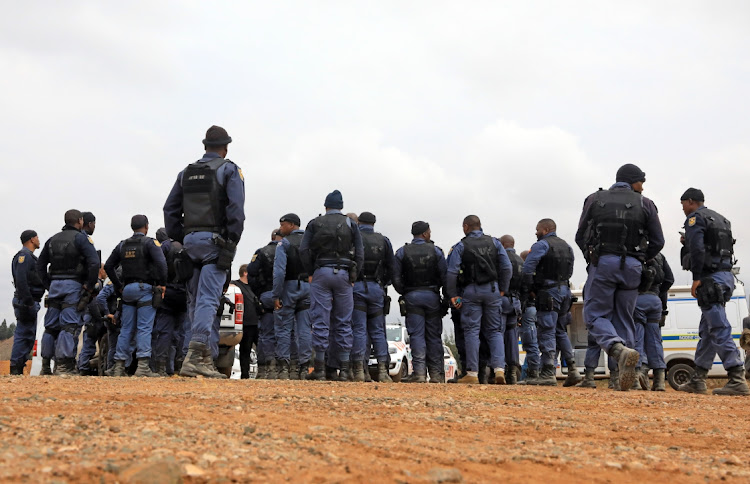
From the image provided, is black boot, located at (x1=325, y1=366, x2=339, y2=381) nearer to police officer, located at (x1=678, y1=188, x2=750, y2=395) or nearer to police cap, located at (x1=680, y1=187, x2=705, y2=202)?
police officer, located at (x1=678, y1=188, x2=750, y2=395)

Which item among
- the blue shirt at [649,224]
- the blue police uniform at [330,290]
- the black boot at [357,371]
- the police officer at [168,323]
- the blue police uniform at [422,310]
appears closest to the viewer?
the blue shirt at [649,224]

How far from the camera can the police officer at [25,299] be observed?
1127cm

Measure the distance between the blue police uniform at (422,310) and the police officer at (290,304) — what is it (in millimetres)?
1459

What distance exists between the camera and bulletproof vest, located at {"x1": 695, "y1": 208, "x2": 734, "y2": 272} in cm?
939

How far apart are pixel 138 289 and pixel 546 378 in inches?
253

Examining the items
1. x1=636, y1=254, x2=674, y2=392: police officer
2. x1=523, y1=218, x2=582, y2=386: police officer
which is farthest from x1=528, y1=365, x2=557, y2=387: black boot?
x1=636, y1=254, x2=674, y2=392: police officer

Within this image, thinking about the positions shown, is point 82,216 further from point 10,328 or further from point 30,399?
point 10,328

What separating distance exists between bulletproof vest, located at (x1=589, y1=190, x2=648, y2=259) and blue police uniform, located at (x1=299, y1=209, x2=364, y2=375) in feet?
9.82

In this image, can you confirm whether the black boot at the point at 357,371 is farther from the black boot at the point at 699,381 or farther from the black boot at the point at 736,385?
the black boot at the point at 736,385

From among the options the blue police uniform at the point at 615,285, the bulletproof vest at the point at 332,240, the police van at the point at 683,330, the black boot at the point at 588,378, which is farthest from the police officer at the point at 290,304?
the police van at the point at 683,330

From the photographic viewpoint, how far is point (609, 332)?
28.0 ft

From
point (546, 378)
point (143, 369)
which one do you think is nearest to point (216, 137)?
point (143, 369)

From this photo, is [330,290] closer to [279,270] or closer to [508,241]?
[279,270]

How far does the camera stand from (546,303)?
11.9 metres
